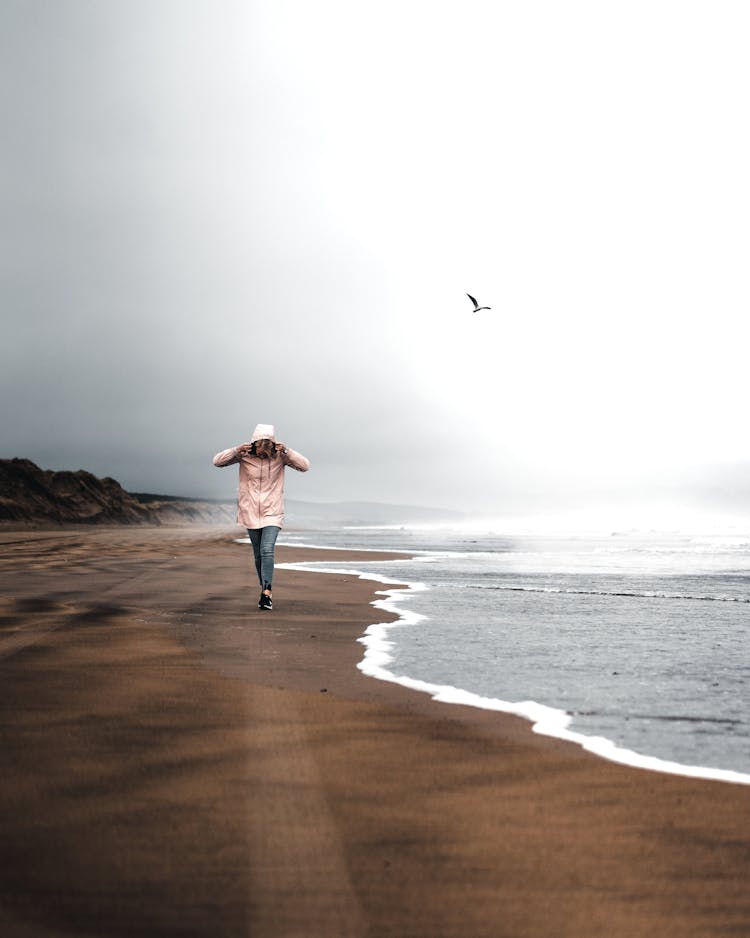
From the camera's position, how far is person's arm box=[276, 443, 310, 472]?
977cm

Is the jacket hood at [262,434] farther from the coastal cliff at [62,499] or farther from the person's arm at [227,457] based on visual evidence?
the coastal cliff at [62,499]

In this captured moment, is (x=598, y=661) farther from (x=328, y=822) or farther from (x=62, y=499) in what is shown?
(x=62, y=499)

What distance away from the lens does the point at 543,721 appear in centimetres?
424

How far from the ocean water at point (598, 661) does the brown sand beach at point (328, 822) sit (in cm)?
37

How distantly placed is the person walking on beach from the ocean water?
189cm

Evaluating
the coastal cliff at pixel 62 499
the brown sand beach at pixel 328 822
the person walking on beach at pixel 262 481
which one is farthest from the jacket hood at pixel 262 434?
the coastal cliff at pixel 62 499

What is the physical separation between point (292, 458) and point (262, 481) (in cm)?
50

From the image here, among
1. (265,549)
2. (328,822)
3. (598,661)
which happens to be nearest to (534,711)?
(598,661)

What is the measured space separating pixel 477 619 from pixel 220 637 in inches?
123

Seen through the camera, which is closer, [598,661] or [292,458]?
[598,661]

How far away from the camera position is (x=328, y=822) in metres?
2.71

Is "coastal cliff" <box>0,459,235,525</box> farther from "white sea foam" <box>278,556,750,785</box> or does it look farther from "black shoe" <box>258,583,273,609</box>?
"white sea foam" <box>278,556,750,785</box>

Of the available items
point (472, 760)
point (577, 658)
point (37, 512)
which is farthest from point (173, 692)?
point (37, 512)

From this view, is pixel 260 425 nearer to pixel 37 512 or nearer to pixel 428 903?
pixel 428 903
